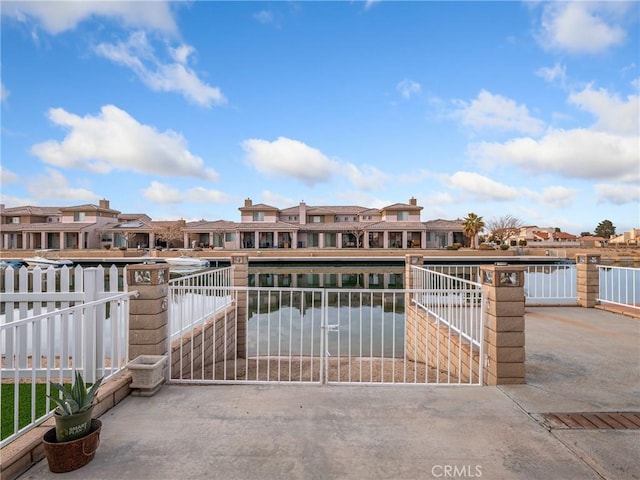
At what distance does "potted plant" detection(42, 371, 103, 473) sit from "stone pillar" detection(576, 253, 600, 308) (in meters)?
9.44

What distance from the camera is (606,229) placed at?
2756 inches

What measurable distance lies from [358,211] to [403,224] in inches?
293

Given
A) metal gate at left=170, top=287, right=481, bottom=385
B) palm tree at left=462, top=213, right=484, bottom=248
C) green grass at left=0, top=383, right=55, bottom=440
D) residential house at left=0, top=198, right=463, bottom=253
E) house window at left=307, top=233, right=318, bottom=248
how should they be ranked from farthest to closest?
house window at left=307, top=233, right=318, bottom=248 < residential house at left=0, top=198, right=463, bottom=253 < palm tree at left=462, top=213, right=484, bottom=248 < metal gate at left=170, top=287, right=481, bottom=385 < green grass at left=0, top=383, right=55, bottom=440

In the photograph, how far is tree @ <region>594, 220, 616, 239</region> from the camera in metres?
69.6

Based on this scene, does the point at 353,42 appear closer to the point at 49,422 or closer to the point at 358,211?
the point at 49,422

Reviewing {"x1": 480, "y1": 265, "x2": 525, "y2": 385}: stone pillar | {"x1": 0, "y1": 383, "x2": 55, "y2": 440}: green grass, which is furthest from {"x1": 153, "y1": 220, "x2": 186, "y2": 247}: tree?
{"x1": 480, "y1": 265, "x2": 525, "y2": 385}: stone pillar

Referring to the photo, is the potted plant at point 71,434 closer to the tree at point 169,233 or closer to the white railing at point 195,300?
the white railing at point 195,300

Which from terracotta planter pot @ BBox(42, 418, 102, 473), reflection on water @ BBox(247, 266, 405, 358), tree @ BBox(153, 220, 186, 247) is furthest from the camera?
tree @ BBox(153, 220, 186, 247)

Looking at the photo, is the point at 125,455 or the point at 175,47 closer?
the point at 125,455

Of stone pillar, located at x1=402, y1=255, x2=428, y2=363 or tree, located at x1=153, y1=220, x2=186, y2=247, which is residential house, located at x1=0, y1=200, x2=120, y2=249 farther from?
stone pillar, located at x1=402, y1=255, x2=428, y2=363

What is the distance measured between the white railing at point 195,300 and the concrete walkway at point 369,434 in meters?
1.17

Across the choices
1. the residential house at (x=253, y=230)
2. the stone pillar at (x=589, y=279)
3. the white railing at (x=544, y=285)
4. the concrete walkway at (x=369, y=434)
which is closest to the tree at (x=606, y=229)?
the residential house at (x=253, y=230)

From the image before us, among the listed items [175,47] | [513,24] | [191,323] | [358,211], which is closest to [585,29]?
[513,24]

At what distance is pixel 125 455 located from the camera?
2275 mm
